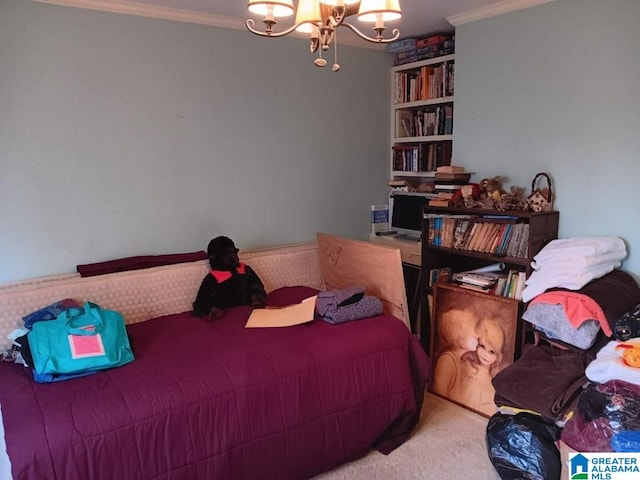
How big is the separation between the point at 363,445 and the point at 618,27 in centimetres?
240

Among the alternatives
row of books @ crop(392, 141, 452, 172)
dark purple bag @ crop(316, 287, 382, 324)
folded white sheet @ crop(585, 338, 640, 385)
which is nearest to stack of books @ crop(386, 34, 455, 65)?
row of books @ crop(392, 141, 452, 172)

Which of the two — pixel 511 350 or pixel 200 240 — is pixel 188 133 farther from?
pixel 511 350

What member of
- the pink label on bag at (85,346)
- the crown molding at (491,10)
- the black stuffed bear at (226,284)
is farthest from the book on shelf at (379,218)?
the pink label on bag at (85,346)

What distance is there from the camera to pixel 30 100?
261cm

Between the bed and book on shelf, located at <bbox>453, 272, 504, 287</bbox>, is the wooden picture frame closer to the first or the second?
book on shelf, located at <bbox>453, 272, 504, 287</bbox>

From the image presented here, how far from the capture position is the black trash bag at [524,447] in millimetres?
2170

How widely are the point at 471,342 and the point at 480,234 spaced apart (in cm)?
62

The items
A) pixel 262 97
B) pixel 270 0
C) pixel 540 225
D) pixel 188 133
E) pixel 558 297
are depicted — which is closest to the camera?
pixel 270 0

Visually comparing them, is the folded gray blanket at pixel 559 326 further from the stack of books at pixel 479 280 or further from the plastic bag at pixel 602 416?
the stack of books at pixel 479 280

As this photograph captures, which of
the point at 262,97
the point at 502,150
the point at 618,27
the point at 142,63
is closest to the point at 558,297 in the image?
the point at 502,150

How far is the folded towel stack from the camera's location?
8.13 ft

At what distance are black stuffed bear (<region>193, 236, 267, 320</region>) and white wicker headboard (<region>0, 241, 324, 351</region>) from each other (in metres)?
0.11

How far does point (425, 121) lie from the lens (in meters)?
3.85

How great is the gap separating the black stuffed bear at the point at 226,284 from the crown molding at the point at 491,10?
195 centimetres
